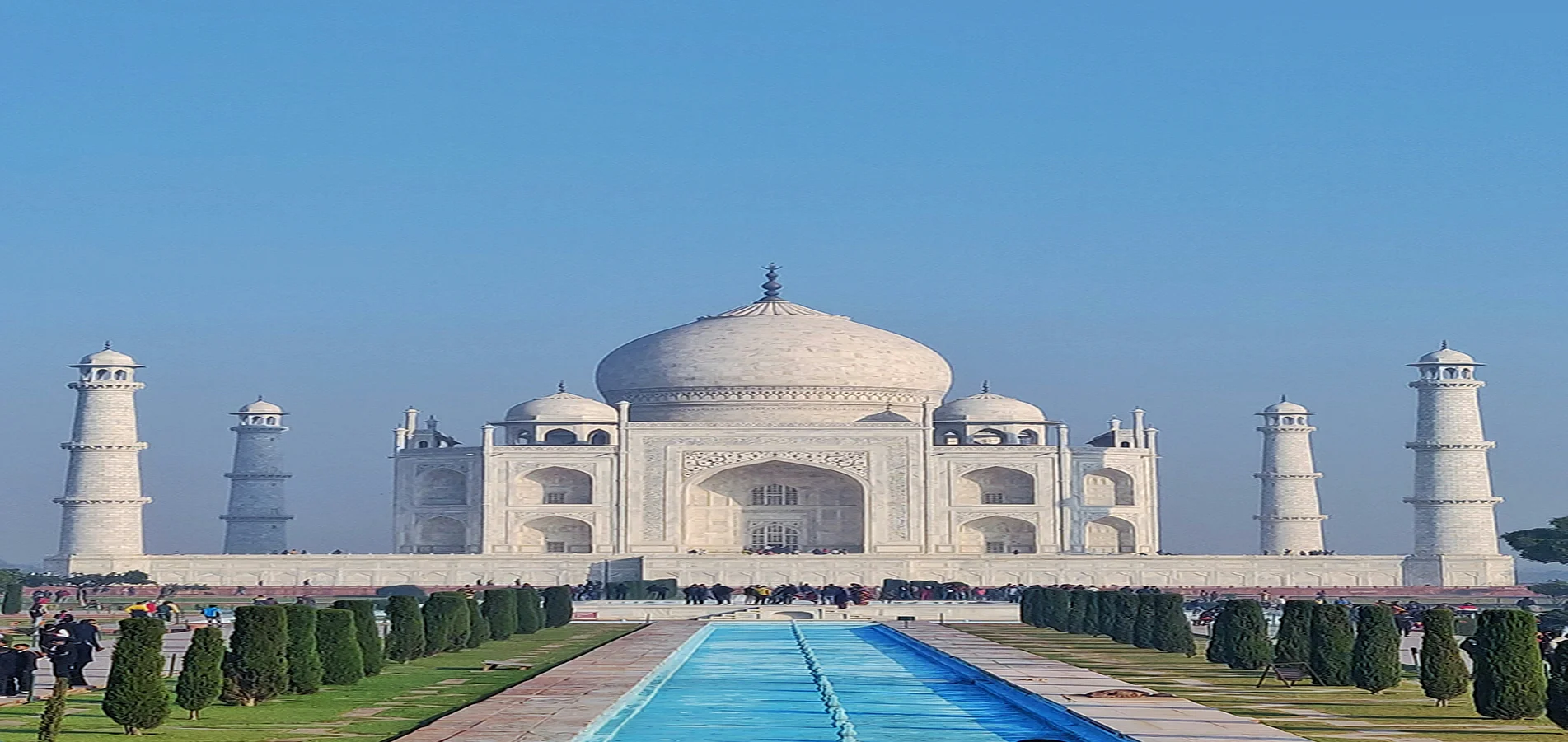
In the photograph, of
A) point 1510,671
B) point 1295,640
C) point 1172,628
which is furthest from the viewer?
point 1172,628

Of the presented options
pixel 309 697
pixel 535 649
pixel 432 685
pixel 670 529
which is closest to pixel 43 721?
pixel 309 697

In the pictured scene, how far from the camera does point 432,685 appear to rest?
1900 cm

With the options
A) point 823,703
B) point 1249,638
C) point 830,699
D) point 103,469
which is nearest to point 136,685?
point 823,703

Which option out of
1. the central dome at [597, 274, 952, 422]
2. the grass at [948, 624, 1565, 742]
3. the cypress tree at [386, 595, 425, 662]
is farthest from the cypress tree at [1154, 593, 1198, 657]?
the central dome at [597, 274, 952, 422]

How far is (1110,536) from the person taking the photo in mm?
52875

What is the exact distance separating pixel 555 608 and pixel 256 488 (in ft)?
87.0

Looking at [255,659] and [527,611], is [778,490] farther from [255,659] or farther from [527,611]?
[255,659]

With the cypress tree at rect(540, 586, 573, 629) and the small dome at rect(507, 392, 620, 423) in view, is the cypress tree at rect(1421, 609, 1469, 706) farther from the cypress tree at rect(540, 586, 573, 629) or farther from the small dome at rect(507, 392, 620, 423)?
the small dome at rect(507, 392, 620, 423)

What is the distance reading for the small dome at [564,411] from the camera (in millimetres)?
53750

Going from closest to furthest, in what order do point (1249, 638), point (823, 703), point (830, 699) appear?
point (823, 703) → point (830, 699) → point (1249, 638)

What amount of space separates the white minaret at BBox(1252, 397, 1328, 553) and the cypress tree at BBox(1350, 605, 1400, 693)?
38.6 metres

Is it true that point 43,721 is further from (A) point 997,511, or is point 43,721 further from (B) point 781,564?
(A) point 997,511

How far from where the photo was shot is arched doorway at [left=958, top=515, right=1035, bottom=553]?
52.0 meters

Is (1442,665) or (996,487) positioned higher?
(996,487)
